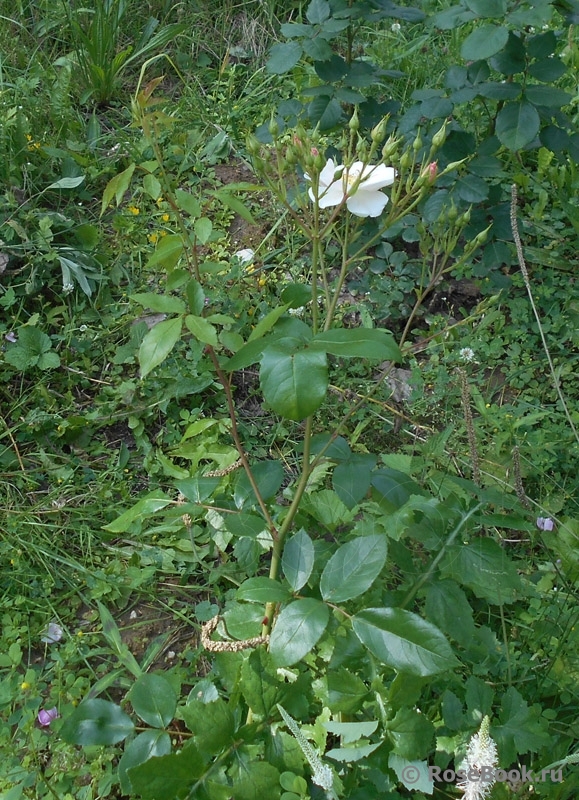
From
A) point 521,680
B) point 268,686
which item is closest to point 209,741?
point 268,686

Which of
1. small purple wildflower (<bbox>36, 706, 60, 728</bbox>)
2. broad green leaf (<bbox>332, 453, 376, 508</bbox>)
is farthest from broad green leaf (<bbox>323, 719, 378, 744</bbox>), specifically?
small purple wildflower (<bbox>36, 706, 60, 728</bbox>)

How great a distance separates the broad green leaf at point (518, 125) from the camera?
1981 mm

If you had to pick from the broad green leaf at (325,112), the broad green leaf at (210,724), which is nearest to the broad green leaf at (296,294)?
the broad green leaf at (210,724)

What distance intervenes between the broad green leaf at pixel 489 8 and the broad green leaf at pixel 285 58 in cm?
54

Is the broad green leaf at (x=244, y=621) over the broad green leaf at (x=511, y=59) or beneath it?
beneath

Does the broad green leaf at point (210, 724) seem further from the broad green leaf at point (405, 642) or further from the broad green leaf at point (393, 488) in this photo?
the broad green leaf at point (393, 488)

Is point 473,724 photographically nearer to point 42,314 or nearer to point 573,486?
point 573,486

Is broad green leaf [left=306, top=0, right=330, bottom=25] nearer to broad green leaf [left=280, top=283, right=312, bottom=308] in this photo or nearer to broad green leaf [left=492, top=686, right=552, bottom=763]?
broad green leaf [left=280, top=283, right=312, bottom=308]

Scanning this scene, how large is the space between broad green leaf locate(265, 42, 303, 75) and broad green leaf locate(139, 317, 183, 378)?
4.62ft

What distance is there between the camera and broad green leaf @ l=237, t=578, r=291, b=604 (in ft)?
3.45

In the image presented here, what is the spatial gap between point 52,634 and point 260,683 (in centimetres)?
75

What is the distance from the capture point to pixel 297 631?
993mm

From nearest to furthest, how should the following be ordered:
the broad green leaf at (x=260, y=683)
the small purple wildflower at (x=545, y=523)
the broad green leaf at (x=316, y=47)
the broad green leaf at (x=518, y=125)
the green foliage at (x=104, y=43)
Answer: the broad green leaf at (x=260, y=683), the small purple wildflower at (x=545, y=523), the broad green leaf at (x=518, y=125), the broad green leaf at (x=316, y=47), the green foliage at (x=104, y=43)

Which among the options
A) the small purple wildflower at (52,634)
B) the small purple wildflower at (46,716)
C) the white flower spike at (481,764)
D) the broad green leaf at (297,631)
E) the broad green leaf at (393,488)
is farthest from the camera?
the small purple wildflower at (52,634)
